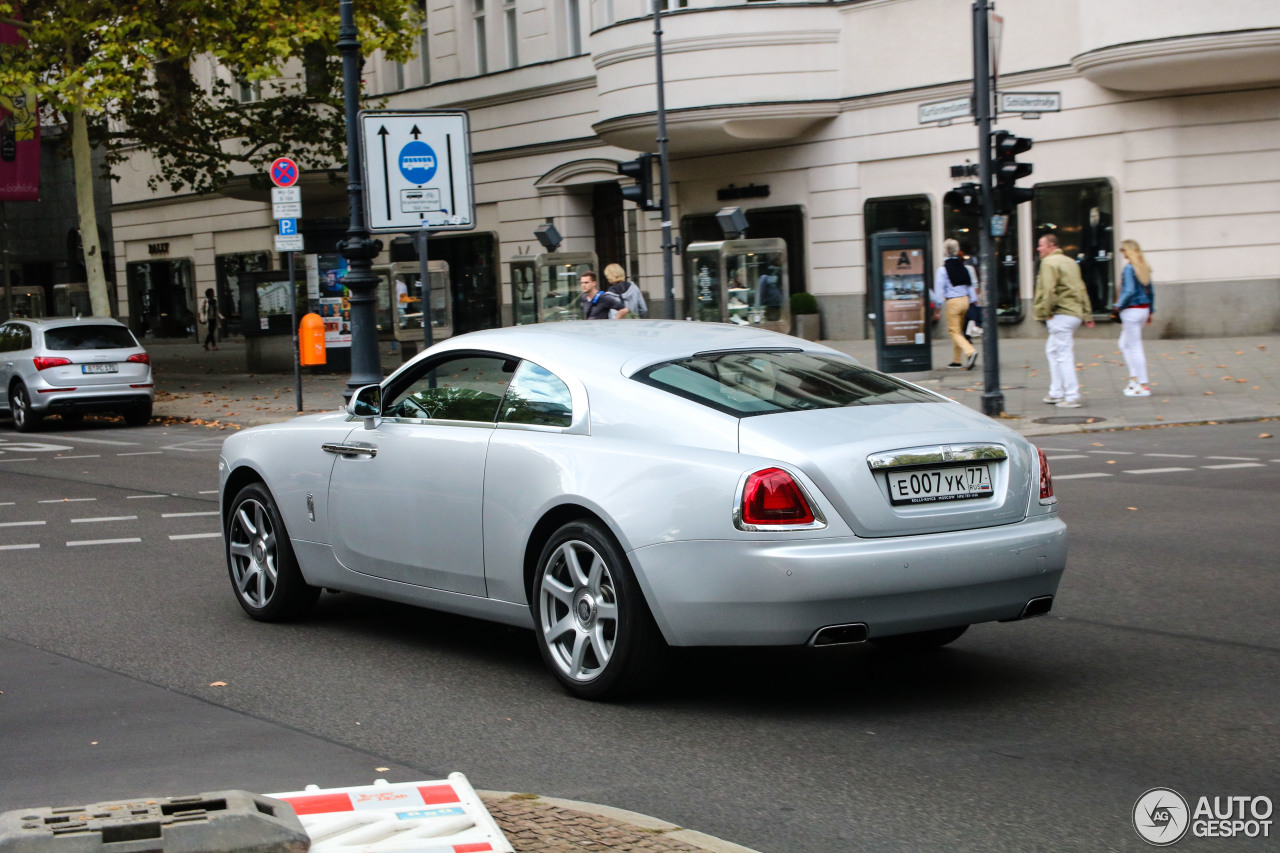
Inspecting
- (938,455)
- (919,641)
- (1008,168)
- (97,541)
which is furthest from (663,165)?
(938,455)

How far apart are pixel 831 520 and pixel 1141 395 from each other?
44.6 feet

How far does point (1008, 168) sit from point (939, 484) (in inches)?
464

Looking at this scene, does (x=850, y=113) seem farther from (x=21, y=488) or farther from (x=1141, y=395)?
(x=21, y=488)

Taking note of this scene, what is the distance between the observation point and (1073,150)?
25.7m

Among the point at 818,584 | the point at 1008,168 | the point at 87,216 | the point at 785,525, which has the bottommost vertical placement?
the point at 818,584

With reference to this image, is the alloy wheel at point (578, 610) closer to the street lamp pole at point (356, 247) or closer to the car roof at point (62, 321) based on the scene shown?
the street lamp pole at point (356, 247)

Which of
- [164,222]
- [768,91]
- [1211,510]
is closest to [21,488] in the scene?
[1211,510]

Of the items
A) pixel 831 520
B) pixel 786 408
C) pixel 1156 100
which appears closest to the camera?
pixel 831 520

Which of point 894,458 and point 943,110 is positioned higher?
point 943,110

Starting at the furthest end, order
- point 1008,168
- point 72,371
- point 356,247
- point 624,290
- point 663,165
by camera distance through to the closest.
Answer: point 663,165, point 72,371, point 624,290, point 1008,168, point 356,247

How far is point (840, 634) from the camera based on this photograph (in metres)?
5.26

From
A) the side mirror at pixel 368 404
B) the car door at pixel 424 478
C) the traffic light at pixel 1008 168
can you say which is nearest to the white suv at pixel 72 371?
the traffic light at pixel 1008 168

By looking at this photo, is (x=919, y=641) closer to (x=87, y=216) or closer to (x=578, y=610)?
(x=578, y=610)

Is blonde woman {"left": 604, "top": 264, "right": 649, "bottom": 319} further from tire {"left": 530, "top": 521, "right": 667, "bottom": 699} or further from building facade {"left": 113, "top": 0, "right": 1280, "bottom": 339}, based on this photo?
tire {"left": 530, "top": 521, "right": 667, "bottom": 699}
